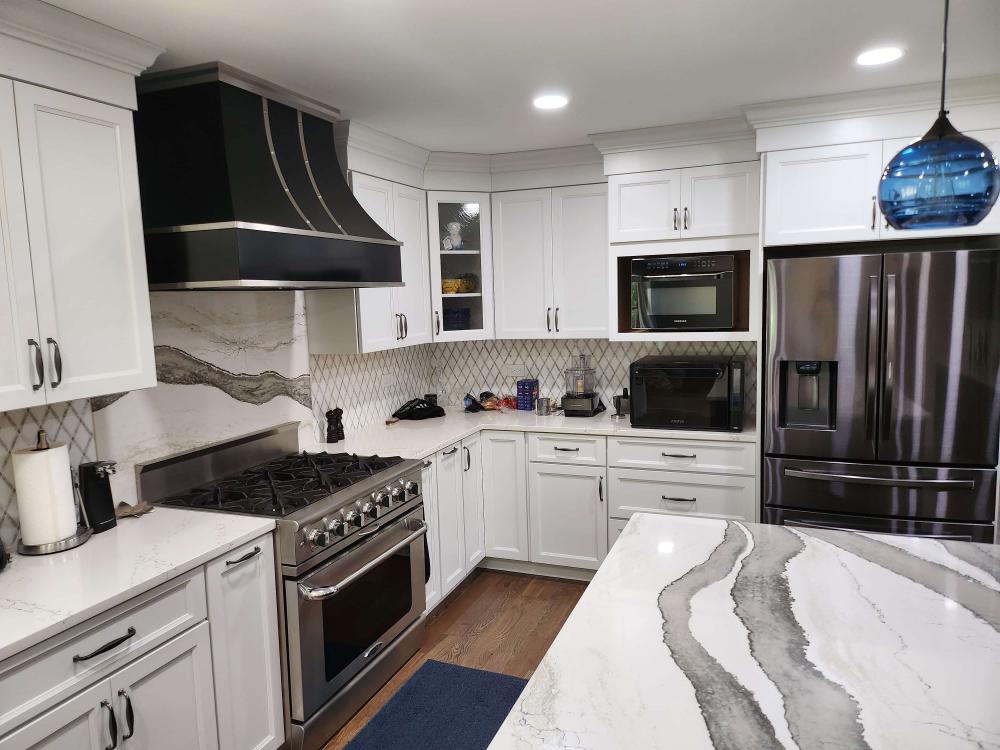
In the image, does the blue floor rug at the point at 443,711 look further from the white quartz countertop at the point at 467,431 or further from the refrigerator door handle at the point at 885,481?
the refrigerator door handle at the point at 885,481

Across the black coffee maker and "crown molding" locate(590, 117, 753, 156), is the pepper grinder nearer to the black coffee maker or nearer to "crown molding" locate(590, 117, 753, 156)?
the black coffee maker

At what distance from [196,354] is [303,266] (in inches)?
26.8

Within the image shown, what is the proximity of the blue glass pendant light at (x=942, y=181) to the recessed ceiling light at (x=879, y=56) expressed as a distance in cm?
127

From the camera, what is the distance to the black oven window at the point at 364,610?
96.6 inches

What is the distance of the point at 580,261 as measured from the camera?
155 inches

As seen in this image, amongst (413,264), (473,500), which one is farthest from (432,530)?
(413,264)

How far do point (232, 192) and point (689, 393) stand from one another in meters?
2.37

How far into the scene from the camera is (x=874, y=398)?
2979 mm

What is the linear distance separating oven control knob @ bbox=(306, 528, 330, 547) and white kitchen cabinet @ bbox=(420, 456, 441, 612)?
840mm

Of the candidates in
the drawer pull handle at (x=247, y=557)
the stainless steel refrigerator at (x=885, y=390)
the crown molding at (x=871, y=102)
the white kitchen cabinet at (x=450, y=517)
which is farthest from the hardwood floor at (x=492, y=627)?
the crown molding at (x=871, y=102)

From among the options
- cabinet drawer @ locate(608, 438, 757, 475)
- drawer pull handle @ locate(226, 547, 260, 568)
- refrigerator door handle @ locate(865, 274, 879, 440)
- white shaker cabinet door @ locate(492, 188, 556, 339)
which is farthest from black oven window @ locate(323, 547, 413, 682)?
refrigerator door handle @ locate(865, 274, 879, 440)

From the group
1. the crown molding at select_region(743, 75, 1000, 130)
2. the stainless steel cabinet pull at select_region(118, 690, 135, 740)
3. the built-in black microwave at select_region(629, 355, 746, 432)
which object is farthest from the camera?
the built-in black microwave at select_region(629, 355, 746, 432)

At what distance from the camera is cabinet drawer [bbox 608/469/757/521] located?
11.1 ft

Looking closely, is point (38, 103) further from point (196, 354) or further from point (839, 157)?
point (839, 157)
